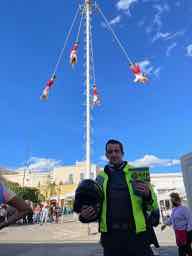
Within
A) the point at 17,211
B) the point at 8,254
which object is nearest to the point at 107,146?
the point at 17,211

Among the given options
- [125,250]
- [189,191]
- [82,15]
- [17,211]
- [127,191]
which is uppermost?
[82,15]

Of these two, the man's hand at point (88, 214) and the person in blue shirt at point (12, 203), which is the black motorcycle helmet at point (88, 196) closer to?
the man's hand at point (88, 214)

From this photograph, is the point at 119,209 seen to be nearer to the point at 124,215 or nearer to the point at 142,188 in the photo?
the point at 124,215

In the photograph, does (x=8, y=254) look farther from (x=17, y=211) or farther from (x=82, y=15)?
(x=82, y=15)

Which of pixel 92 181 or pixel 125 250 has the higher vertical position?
pixel 92 181

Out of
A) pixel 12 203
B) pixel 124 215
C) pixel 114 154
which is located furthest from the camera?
pixel 114 154

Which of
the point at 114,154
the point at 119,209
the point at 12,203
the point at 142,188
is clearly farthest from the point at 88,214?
the point at 12,203

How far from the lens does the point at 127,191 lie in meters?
4.24

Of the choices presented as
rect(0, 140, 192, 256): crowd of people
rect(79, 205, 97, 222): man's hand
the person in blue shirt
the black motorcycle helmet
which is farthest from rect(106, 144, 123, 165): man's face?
the person in blue shirt

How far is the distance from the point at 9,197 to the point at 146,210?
177cm

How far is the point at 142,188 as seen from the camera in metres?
4.18

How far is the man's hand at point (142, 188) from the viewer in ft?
13.7

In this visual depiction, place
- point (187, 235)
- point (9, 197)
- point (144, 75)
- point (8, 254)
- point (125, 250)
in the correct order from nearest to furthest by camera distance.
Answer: point (9, 197) < point (125, 250) < point (187, 235) < point (8, 254) < point (144, 75)

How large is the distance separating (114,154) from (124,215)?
706mm
